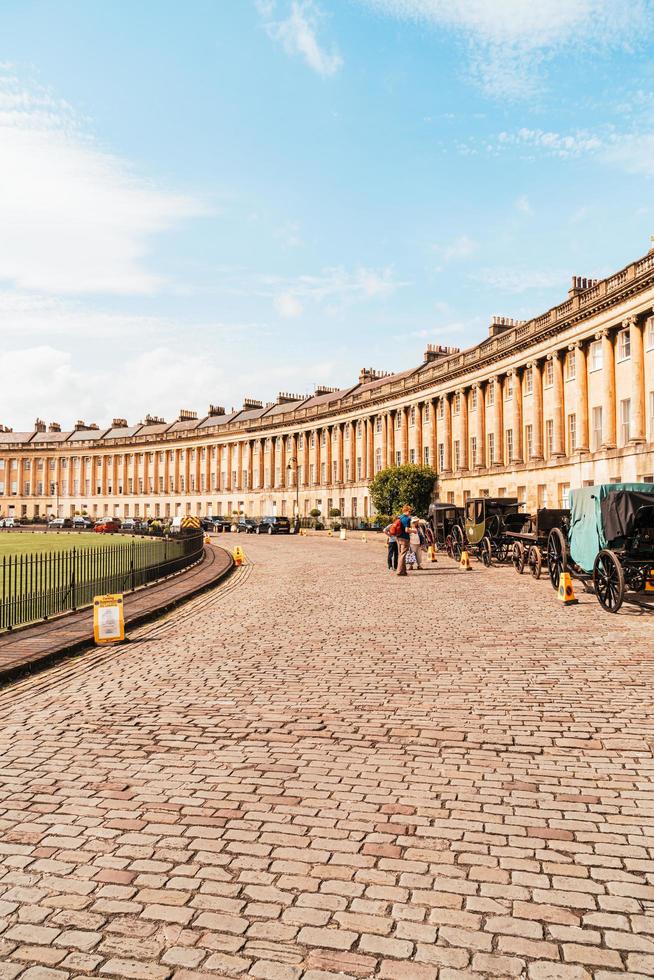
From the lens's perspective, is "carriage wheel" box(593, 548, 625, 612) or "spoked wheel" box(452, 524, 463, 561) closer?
"carriage wheel" box(593, 548, 625, 612)

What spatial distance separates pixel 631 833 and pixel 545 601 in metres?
11.5

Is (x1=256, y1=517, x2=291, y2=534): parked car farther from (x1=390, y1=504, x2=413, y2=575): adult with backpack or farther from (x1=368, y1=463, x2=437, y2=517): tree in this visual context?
(x1=390, y1=504, x2=413, y2=575): adult with backpack

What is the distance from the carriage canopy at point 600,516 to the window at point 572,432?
2892cm

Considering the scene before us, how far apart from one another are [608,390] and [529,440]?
9.97 m

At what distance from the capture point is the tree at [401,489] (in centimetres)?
5756

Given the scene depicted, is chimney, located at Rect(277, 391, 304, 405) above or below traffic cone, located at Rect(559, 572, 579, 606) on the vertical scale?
above

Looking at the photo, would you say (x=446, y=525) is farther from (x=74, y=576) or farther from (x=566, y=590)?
(x=74, y=576)

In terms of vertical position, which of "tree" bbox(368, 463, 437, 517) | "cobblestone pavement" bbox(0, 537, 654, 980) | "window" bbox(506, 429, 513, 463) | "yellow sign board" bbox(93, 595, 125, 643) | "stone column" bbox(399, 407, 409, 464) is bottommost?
"cobblestone pavement" bbox(0, 537, 654, 980)

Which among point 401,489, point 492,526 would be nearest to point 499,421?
point 401,489

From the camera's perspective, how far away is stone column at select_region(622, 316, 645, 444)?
3694cm

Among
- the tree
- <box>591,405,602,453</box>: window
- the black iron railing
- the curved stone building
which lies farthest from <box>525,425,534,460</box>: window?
the black iron railing

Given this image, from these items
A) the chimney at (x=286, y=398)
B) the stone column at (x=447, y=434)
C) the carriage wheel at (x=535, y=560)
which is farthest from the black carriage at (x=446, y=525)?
the chimney at (x=286, y=398)

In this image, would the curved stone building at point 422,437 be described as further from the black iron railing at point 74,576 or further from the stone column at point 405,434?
the black iron railing at point 74,576

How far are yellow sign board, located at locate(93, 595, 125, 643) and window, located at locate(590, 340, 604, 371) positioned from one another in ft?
120
